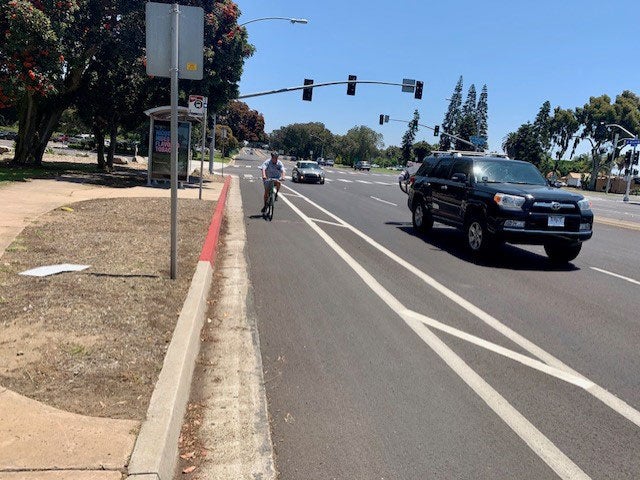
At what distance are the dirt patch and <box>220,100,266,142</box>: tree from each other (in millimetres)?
117601

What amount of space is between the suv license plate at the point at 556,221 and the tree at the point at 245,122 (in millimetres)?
117292

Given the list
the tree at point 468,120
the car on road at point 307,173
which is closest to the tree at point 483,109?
the tree at point 468,120

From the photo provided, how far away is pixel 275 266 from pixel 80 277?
324 cm

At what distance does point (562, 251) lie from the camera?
10617mm

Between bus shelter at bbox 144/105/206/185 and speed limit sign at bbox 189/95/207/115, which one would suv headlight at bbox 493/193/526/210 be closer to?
speed limit sign at bbox 189/95/207/115

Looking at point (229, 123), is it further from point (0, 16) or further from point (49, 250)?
point (49, 250)

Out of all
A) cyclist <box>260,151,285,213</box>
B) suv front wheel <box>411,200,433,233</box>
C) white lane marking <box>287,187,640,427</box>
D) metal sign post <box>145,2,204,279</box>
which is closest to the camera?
white lane marking <box>287,187,640,427</box>

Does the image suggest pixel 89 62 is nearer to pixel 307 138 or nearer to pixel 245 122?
pixel 245 122

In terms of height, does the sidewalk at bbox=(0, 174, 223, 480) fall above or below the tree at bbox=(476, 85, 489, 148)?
below

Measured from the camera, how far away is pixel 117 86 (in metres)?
23.2

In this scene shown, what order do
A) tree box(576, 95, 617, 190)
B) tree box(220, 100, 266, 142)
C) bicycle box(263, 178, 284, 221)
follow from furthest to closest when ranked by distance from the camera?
1. tree box(220, 100, 266, 142)
2. tree box(576, 95, 617, 190)
3. bicycle box(263, 178, 284, 221)

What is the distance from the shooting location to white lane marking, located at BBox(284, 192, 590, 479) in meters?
3.48

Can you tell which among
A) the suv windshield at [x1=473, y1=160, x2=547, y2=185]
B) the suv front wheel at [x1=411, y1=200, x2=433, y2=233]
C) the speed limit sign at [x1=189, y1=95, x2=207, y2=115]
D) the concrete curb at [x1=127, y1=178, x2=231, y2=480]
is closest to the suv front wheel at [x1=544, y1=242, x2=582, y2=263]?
the suv windshield at [x1=473, y1=160, x2=547, y2=185]

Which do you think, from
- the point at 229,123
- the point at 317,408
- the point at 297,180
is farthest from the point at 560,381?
the point at 229,123
